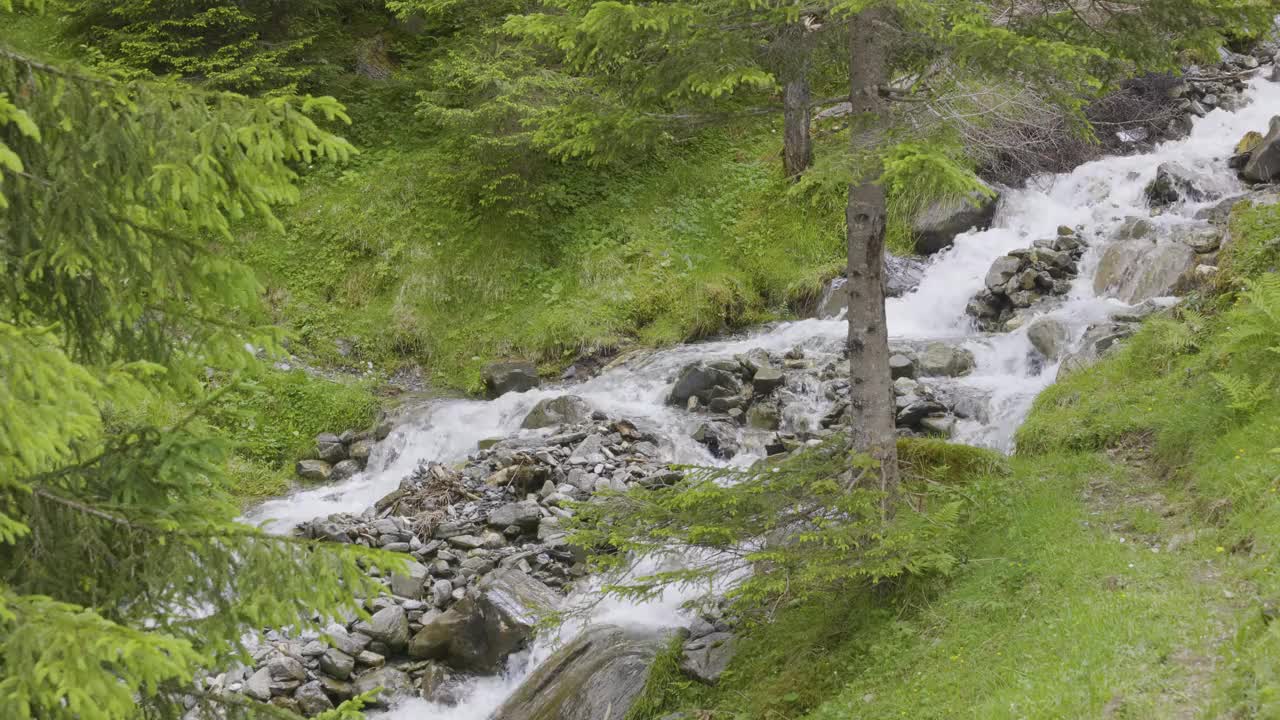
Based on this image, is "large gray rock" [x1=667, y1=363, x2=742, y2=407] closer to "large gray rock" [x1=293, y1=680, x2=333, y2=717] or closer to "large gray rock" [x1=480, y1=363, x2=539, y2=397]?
"large gray rock" [x1=480, y1=363, x2=539, y2=397]

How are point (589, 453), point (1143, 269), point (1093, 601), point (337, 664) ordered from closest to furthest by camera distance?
point (1093, 601), point (337, 664), point (589, 453), point (1143, 269)

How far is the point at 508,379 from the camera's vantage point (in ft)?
51.6

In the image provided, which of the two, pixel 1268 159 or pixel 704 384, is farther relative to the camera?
pixel 1268 159

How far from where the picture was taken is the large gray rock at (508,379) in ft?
51.7

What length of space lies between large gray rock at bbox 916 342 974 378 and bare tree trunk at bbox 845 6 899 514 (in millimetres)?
6213

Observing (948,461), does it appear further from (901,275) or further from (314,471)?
(314,471)

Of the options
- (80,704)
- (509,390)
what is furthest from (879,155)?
(509,390)

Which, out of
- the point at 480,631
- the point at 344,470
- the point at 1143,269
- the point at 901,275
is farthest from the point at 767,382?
the point at 344,470

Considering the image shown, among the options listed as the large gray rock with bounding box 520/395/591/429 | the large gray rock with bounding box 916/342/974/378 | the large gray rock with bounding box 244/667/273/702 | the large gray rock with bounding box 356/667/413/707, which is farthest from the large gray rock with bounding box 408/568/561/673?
the large gray rock with bounding box 916/342/974/378

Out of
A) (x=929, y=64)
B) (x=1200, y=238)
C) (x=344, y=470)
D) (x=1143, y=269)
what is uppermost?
(x=929, y=64)

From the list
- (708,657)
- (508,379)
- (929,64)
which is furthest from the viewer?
(508,379)

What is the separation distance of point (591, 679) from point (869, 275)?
4386 millimetres

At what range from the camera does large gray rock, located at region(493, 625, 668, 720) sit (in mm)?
8148

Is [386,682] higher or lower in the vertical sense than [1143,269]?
lower
